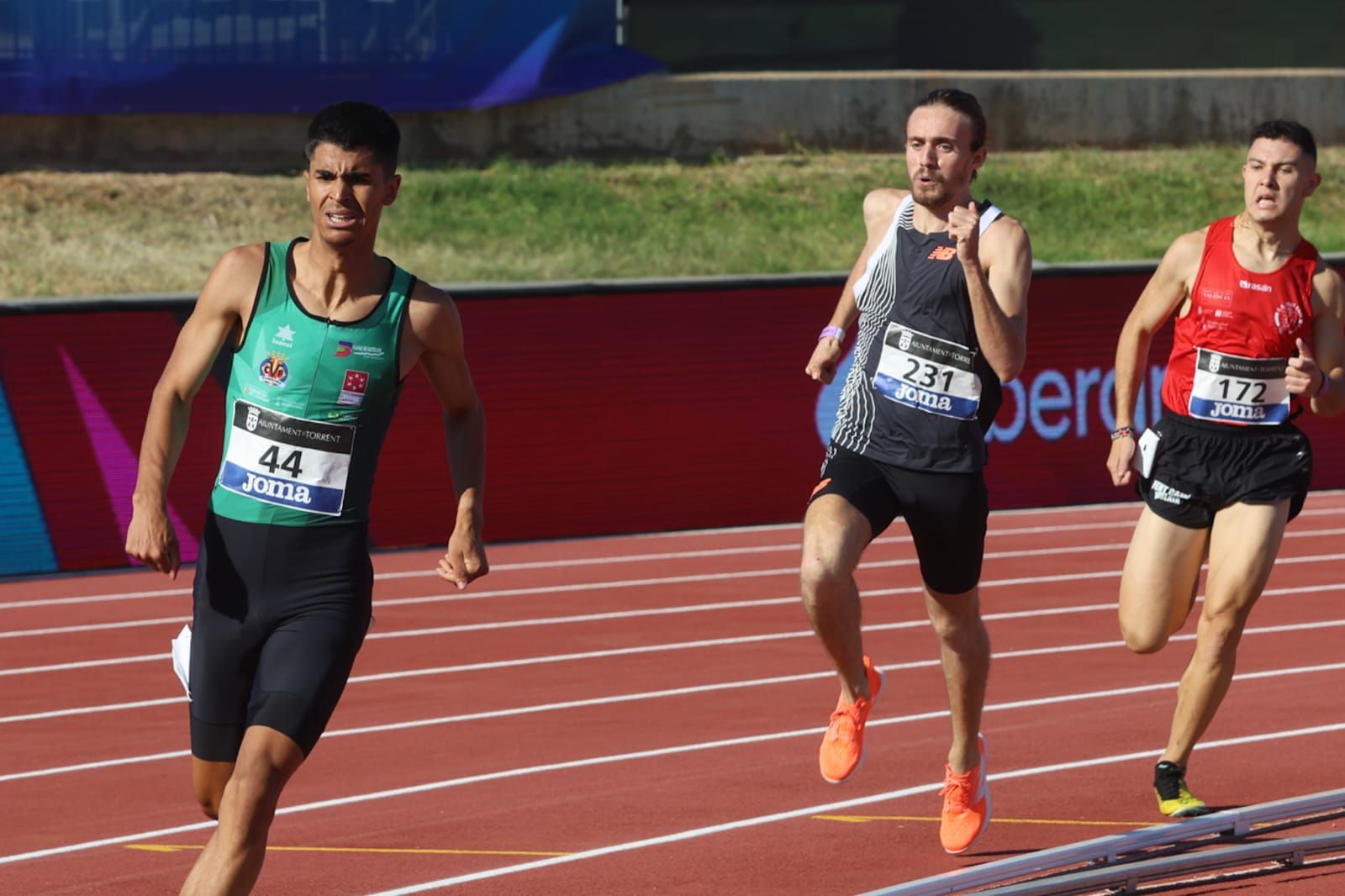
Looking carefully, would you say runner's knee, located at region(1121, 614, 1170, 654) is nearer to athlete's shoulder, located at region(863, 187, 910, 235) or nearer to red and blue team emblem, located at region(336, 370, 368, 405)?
athlete's shoulder, located at region(863, 187, 910, 235)

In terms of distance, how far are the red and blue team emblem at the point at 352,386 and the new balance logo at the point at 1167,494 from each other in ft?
10.3

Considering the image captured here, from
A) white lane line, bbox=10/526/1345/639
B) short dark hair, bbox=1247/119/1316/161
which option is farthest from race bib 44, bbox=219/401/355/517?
white lane line, bbox=10/526/1345/639

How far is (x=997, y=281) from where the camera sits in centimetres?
600

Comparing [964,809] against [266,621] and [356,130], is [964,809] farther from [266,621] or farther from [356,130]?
[356,130]

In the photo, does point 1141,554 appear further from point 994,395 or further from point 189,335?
point 189,335

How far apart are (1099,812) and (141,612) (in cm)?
635

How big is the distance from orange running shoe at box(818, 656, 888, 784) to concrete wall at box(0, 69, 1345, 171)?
14.2 m

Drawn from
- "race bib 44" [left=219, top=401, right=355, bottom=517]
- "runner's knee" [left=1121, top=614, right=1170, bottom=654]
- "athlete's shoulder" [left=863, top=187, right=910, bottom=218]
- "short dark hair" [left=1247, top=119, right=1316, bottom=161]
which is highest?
"short dark hair" [left=1247, top=119, right=1316, bottom=161]

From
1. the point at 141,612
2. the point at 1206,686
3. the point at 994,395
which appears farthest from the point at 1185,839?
the point at 141,612

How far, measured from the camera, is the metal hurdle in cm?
567

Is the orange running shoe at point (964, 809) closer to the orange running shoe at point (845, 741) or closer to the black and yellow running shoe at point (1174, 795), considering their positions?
the orange running shoe at point (845, 741)

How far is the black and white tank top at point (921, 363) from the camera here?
6.20m

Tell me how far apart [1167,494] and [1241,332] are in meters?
0.59

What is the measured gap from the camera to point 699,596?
Answer: 12258mm
